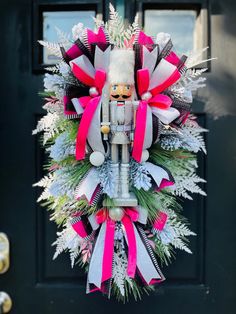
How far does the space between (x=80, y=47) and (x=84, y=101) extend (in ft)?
0.34

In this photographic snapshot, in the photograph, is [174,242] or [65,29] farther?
[65,29]

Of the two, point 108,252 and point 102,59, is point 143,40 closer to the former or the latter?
point 102,59

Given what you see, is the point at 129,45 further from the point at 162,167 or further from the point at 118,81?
the point at 162,167

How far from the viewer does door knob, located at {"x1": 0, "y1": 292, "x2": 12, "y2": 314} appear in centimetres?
96

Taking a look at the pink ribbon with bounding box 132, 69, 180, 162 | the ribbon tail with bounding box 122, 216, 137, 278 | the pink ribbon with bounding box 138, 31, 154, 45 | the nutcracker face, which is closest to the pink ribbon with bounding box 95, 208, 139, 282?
the ribbon tail with bounding box 122, 216, 137, 278

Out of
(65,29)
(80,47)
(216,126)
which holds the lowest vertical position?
(216,126)

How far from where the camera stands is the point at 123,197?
713 mm

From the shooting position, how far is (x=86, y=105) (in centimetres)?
70

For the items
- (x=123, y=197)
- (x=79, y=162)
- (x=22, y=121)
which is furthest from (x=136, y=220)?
(x=22, y=121)

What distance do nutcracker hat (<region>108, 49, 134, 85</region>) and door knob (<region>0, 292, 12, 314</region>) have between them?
0.65 meters

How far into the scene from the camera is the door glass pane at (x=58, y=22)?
36.9 inches

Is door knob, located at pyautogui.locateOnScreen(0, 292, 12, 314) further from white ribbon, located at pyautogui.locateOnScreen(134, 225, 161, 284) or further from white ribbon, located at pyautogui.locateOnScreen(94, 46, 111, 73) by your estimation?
white ribbon, located at pyautogui.locateOnScreen(94, 46, 111, 73)

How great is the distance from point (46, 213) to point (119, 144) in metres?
0.34

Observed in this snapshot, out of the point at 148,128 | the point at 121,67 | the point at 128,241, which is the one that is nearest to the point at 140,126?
the point at 148,128
